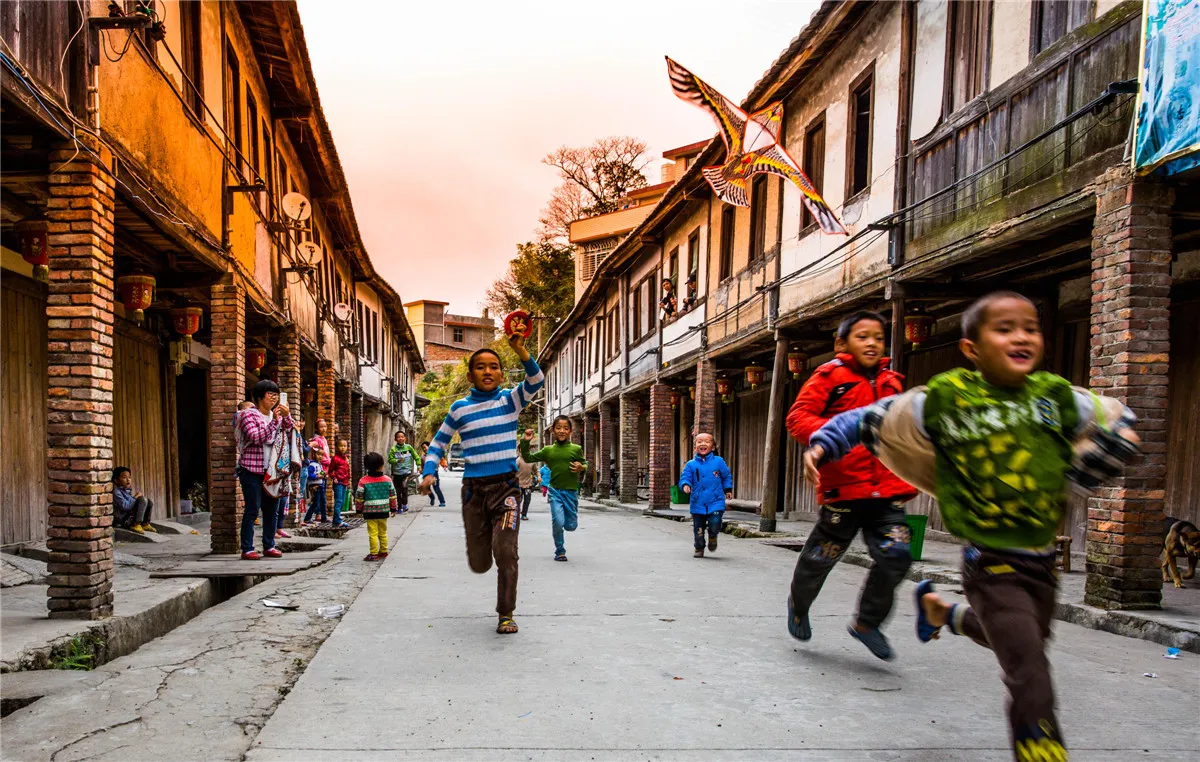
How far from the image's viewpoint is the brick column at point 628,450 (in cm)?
2414

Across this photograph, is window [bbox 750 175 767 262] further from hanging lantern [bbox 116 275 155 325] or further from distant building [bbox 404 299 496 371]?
distant building [bbox 404 299 496 371]

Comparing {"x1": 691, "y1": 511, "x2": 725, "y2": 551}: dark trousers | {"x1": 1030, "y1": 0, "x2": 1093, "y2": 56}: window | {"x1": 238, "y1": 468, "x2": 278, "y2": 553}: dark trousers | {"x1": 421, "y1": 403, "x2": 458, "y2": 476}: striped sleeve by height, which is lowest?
{"x1": 691, "y1": 511, "x2": 725, "y2": 551}: dark trousers

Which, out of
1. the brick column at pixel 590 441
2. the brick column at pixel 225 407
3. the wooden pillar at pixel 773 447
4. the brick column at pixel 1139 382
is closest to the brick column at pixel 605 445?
the brick column at pixel 590 441

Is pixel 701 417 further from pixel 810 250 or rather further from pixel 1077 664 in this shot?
pixel 1077 664

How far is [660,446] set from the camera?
67.9ft

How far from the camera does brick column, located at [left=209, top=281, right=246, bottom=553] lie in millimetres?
9383

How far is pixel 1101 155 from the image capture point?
22.1 ft

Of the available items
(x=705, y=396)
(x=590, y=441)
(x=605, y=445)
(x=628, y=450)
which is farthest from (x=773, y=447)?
(x=590, y=441)

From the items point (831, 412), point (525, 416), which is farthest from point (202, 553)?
point (525, 416)

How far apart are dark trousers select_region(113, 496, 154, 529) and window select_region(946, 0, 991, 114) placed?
11.0m

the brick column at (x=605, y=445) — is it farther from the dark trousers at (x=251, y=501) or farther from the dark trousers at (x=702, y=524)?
the dark trousers at (x=251, y=501)

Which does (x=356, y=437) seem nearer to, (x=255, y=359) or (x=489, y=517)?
(x=255, y=359)

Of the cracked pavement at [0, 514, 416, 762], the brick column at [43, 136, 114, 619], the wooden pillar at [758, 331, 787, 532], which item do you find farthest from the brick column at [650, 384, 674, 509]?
the brick column at [43, 136, 114, 619]

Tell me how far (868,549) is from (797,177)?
24.6 feet
